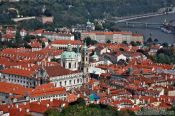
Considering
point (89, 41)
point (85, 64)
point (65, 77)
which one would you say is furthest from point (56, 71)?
point (89, 41)

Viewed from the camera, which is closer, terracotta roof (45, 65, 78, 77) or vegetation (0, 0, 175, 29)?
terracotta roof (45, 65, 78, 77)

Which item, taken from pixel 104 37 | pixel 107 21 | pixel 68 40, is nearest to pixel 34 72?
pixel 68 40

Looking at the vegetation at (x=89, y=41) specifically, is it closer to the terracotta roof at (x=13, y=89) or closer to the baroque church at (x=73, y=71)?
the baroque church at (x=73, y=71)

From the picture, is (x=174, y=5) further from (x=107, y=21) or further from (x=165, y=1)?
(x=107, y=21)

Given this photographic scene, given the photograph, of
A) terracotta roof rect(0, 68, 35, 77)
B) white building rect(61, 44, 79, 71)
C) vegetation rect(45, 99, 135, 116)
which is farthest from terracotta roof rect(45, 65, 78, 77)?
vegetation rect(45, 99, 135, 116)

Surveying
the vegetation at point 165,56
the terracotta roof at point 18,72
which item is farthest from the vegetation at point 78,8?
the terracotta roof at point 18,72

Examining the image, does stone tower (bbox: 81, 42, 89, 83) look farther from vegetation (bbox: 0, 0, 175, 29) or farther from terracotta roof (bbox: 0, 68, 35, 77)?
vegetation (bbox: 0, 0, 175, 29)

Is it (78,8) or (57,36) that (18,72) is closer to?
(57,36)
